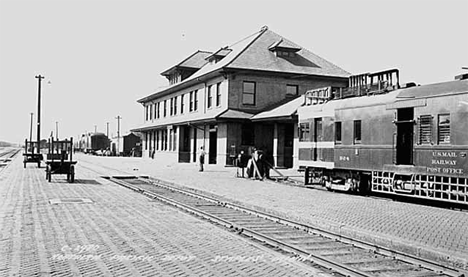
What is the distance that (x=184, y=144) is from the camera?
165 ft

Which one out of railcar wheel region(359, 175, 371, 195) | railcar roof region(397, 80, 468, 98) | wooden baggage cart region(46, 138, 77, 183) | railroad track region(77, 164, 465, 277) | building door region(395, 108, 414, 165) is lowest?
railroad track region(77, 164, 465, 277)

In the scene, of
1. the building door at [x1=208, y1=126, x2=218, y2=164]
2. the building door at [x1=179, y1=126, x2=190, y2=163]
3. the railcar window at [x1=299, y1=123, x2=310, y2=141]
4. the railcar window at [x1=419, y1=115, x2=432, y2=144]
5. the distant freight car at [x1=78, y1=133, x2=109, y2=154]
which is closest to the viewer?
the railcar window at [x1=419, y1=115, x2=432, y2=144]

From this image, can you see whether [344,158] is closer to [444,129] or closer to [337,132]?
[337,132]

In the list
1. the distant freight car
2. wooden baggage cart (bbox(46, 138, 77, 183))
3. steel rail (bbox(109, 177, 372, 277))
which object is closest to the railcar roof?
steel rail (bbox(109, 177, 372, 277))

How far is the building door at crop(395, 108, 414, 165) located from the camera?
16.7m

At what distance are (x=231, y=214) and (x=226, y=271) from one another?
259 inches

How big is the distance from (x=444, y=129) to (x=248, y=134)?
→ 26.7 m

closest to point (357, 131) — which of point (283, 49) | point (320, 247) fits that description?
point (320, 247)

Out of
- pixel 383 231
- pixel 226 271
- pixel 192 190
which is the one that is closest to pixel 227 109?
pixel 192 190

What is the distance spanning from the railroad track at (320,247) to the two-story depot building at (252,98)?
21390 millimetres

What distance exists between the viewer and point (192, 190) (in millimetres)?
21031

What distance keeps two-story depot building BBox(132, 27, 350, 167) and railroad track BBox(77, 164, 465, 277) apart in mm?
21390

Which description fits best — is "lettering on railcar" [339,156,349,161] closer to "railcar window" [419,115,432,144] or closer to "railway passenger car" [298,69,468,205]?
"railway passenger car" [298,69,468,205]

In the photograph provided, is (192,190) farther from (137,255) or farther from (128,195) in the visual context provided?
(137,255)
